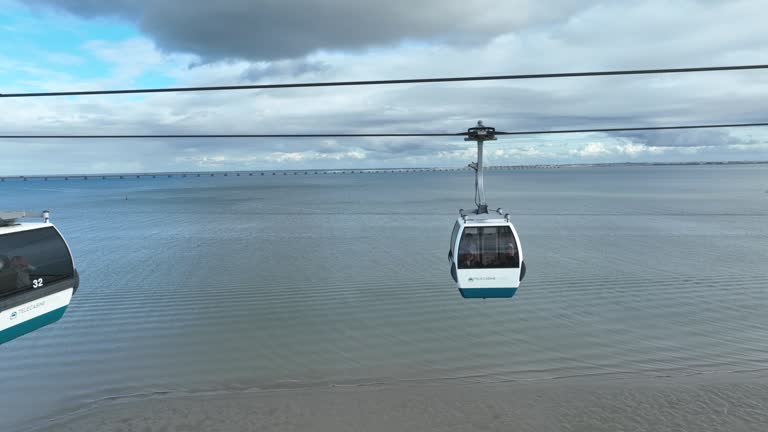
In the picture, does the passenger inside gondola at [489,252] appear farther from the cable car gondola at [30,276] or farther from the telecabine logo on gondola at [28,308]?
the telecabine logo on gondola at [28,308]

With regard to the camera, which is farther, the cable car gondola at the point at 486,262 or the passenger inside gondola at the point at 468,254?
the passenger inside gondola at the point at 468,254

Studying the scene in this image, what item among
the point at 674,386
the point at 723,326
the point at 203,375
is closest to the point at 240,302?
the point at 203,375

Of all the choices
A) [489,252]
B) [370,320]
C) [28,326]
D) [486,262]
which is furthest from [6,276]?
[370,320]

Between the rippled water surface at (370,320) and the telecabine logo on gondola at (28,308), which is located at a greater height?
the telecabine logo on gondola at (28,308)

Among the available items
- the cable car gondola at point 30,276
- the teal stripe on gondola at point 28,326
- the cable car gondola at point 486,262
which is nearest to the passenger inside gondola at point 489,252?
the cable car gondola at point 486,262

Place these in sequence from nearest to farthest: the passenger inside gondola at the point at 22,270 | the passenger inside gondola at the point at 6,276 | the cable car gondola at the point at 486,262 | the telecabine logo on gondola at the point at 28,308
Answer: the telecabine logo on gondola at the point at 28,308, the passenger inside gondola at the point at 6,276, the passenger inside gondola at the point at 22,270, the cable car gondola at the point at 486,262

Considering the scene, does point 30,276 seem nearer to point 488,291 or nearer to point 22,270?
point 22,270

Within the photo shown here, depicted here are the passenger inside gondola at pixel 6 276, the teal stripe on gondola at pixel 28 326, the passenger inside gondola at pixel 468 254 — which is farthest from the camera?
the passenger inside gondola at pixel 468 254

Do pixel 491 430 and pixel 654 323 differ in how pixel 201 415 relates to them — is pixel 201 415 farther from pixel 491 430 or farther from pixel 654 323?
pixel 654 323
